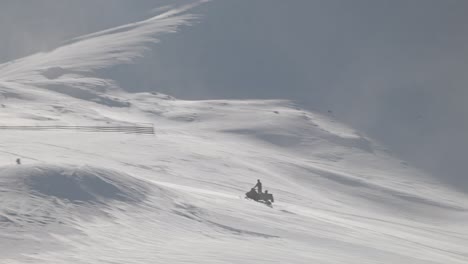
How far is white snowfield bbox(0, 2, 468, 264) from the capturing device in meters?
15.5

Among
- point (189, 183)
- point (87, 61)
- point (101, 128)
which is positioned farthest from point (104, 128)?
point (87, 61)

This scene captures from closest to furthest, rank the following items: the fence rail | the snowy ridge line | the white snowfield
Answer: the white snowfield → the fence rail → the snowy ridge line

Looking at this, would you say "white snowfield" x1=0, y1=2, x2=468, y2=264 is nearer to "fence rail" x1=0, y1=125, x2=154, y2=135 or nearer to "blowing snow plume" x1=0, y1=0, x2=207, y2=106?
"blowing snow plume" x1=0, y1=0, x2=207, y2=106

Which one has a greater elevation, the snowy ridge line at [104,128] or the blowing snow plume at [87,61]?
the blowing snow plume at [87,61]

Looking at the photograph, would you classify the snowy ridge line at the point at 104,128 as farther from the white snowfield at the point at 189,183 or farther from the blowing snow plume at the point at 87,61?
the blowing snow plume at the point at 87,61

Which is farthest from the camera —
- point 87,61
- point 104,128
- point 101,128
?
point 87,61

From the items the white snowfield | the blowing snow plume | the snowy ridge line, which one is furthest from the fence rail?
the blowing snow plume

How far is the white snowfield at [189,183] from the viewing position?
15484 mm

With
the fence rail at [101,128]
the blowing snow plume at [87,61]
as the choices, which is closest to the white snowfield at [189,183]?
the blowing snow plume at [87,61]

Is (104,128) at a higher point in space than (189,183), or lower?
higher

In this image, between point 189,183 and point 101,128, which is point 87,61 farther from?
point 189,183

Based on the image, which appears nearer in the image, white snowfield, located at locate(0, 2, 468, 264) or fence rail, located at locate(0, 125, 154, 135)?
white snowfield, located at locate(0, 2, 468, 264)

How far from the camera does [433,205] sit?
42875 millimetres

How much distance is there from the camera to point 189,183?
2881 cm
